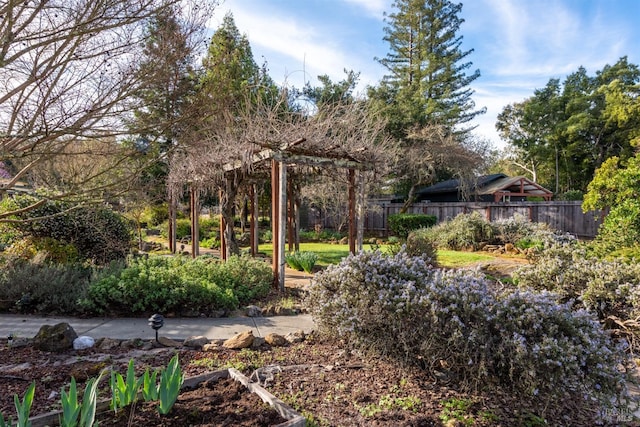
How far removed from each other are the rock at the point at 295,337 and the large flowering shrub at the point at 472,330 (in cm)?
67

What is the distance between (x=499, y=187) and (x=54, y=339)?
20018 mm

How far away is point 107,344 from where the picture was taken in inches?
137

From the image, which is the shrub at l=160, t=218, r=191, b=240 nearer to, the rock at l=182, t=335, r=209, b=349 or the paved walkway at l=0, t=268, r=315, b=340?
the paved walkway at l=0, t=268, r=315, b=340

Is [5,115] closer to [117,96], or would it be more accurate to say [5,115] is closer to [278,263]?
[117,96]

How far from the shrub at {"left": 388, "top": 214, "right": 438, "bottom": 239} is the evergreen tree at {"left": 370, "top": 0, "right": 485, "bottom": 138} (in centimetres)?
845

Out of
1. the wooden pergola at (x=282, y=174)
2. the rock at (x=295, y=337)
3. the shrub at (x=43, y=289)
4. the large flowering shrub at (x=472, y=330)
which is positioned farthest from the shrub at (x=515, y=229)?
the shrub at (x=43, y=289)

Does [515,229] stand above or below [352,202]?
below

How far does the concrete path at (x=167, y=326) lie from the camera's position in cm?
390

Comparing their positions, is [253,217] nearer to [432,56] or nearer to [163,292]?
[163,292]

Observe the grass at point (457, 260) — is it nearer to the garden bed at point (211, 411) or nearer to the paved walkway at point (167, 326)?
the paved walkway at point (167, 326)

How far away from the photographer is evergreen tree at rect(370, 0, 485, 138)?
23641mm

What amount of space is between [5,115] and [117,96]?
3.61 ft

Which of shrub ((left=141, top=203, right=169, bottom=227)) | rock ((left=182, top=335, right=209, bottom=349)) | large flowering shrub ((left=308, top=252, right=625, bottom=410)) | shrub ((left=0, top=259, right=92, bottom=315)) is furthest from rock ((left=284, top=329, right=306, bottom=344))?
shrub ((left=141, top=203, right=169, bottom=227))

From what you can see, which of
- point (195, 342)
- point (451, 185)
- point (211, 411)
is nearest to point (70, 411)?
point (211, 411)
